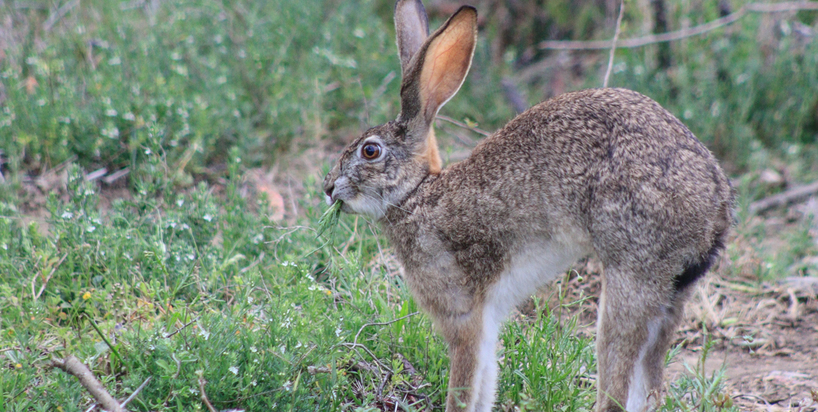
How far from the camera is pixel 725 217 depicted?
3482 millimetres

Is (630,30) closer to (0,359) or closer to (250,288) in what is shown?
(250,288)

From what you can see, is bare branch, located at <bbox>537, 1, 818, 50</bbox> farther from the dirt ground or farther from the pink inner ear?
the pink inner ear

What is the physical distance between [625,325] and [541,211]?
65 centimetres

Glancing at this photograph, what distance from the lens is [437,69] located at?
403 centimetres

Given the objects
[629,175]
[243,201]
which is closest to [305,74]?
[243,201]

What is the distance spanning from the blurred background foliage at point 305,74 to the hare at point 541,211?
1.60 meters

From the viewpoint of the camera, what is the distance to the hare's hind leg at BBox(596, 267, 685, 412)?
340 cm

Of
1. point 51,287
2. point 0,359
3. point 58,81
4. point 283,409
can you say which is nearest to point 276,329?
point 283,409

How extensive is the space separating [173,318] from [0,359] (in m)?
0.75

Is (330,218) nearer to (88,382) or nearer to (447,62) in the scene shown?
(447,62)

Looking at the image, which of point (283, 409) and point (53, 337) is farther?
point (53, 337)

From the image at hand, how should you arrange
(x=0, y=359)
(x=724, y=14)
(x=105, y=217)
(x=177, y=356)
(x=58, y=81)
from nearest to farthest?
(x=177, y=356), (x=0, y=359), (x=105, y=217), (x=58, y=81), (x=724, y=14)

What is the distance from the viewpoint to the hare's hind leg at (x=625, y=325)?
11.1 feet

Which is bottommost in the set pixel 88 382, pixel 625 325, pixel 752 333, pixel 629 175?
pixel 752 333
